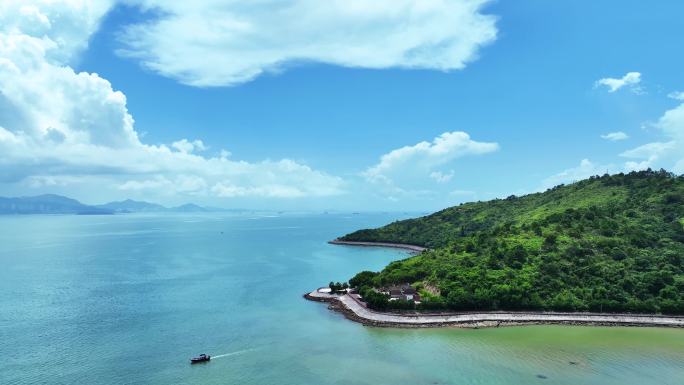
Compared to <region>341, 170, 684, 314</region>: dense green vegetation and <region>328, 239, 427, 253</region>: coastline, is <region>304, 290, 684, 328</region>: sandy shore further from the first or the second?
<region>328, 239, 427, 253</region>: coastline

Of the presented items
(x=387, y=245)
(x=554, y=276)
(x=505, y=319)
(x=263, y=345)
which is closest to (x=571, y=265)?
(x=554, y=276)

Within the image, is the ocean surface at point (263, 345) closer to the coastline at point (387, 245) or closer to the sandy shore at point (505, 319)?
the sandy shore at point (505, 319)

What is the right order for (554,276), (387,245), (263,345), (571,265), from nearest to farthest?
1. (263,345)
2. (554,276)
3. (571,265)
4. (387,245)

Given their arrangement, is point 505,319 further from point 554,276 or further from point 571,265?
point 571,265

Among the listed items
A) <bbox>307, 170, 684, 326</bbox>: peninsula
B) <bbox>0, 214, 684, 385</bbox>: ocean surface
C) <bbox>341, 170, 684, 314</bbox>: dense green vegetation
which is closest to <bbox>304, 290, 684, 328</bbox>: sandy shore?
<bbox>307, 170, 684, 326</bbox>: peninsula

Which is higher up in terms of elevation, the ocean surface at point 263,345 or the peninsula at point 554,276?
the peninsula at point 554,276

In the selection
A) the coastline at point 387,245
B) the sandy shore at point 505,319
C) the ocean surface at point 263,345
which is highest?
the coastline at point 387,245

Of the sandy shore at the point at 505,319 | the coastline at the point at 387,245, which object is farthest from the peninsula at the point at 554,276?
the coastline at the point at 387,245

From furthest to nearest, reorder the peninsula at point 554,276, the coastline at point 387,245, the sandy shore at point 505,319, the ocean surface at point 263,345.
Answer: the coastline at point 387,245
the peninsula at point 554,276
the sandy shore at point 505,319
the ocean surface at point 263,345

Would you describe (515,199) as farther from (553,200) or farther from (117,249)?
(117,249)
